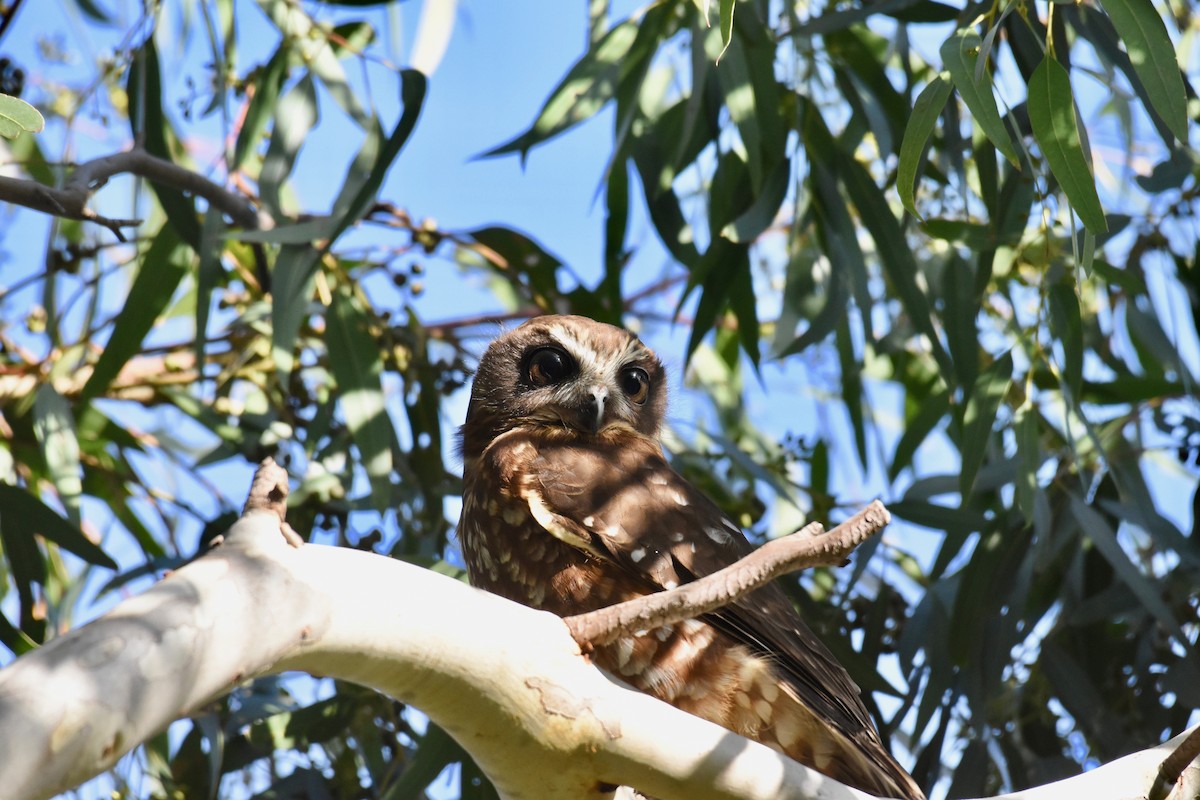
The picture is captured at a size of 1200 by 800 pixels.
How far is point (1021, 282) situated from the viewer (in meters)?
3.62

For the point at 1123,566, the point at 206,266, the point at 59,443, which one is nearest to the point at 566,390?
the point at 206,266

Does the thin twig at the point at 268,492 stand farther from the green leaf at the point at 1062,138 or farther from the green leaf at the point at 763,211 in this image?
the green leaf at the point at 763,211

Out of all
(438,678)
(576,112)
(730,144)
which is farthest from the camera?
(730,144)

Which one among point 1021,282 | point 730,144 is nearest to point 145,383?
point 730,144

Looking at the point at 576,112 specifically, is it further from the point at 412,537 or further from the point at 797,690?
the point at 797,690

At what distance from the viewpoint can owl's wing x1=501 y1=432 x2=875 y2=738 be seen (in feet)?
8.68

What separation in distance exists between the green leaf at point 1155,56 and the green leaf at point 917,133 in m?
0.28

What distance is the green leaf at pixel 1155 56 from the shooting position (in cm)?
199

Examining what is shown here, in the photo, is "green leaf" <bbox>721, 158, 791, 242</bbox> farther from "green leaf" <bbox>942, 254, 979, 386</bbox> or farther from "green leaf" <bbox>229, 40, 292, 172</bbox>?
"green leaf" <bbox>229, 40, 292, 172</bbox>

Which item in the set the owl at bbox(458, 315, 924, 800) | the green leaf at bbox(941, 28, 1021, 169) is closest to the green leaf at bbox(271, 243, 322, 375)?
the owl at bbox(458, 315, 924, 800)

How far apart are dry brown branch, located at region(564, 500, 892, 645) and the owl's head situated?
1.53 meters

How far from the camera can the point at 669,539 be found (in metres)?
2.79

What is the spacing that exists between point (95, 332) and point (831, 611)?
225 cm

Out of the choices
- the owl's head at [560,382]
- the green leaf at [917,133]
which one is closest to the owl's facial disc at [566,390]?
the owl's head at [560,382]
